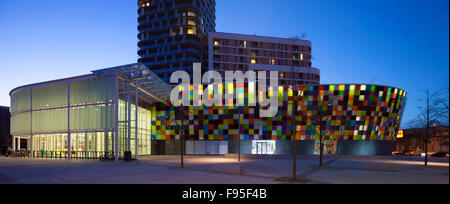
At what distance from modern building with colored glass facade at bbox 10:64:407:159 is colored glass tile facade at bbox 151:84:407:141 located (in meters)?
0.16

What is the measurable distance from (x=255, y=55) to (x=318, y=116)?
57.6 m

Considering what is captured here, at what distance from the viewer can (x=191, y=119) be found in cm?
5544

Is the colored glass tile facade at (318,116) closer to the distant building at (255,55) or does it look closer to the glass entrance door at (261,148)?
the glass entrance door at (261,148)

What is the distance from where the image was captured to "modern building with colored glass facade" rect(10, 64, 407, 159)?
128 ft

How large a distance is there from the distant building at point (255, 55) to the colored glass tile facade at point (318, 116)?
47176 mm

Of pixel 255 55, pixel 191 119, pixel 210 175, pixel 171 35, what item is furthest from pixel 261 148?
pixel 171 35

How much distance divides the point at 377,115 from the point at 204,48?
71982 mm

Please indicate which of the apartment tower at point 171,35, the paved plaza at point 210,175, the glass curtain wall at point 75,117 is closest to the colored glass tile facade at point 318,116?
the glass curtain wall at point 75,117

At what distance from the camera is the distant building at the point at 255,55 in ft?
330

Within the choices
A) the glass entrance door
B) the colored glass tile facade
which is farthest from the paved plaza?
the glass entrance door

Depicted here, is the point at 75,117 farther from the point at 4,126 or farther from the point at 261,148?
the point at 4,126
